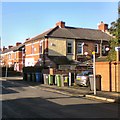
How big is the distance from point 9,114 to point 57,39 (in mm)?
38920

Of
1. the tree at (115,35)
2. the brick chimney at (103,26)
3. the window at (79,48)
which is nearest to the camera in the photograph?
the tree at (115,35)

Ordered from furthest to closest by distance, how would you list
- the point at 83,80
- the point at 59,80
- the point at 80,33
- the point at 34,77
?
the point at 80,33 → the point at 34,77 → the point at 59,80 → the point at 83,80

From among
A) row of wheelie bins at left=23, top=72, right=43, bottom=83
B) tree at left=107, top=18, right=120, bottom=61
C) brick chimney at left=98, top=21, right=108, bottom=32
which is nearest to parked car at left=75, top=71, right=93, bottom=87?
tree at left=107, top=18, right=120, bottom=61

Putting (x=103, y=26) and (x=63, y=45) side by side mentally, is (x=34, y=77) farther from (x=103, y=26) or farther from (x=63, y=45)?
(x=103, y=26)

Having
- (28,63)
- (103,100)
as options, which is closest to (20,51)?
(28,63)

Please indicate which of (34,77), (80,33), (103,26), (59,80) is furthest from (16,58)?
(59,80)

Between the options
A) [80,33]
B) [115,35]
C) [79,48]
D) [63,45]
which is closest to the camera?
[115,35]

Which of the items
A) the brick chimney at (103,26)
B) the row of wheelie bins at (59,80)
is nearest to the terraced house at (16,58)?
the brick chimney at (103,26)

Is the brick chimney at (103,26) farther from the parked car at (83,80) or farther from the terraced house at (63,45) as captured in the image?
the parked car at (83,80)

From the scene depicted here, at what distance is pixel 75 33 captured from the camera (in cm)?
5478

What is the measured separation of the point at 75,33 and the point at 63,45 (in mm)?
4581

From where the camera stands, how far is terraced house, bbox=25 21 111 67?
50.1 meters

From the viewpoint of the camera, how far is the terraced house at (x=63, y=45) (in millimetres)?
50062

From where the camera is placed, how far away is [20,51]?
6994cm
